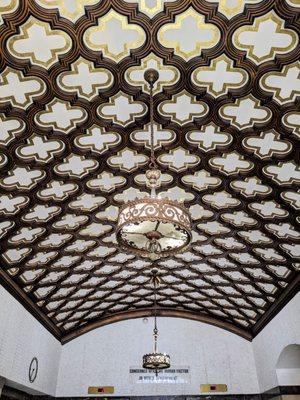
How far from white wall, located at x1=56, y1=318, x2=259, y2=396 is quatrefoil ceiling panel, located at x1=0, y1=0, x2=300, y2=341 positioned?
4345mm

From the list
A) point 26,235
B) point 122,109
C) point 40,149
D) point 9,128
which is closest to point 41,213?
point 26,235

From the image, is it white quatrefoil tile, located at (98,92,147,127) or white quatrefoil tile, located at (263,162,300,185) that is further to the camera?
white quatrefoil tile, located at (263,162,300,185)

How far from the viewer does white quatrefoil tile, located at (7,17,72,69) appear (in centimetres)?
316

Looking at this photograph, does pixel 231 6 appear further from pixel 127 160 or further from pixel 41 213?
pixel 41 213

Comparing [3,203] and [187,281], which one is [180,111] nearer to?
[3,203]

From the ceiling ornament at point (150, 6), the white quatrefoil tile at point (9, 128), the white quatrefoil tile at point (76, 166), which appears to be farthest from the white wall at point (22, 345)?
the ceiling ornament at point (150, 6)

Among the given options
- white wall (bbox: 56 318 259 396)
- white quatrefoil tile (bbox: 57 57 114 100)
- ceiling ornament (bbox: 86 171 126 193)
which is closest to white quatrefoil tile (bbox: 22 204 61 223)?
ceiling ornament (bbox: 86 171 126 193)

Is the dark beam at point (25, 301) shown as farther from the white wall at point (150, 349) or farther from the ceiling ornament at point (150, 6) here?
the ceiling ornament at point (150, 6)

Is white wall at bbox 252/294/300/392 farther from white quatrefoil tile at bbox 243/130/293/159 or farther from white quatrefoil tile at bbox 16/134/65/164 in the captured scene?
white quatrefoil tile at bbox 16/134/65/164

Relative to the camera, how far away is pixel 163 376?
1106cm

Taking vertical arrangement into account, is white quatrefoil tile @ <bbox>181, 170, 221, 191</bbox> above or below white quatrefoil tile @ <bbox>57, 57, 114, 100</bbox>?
above

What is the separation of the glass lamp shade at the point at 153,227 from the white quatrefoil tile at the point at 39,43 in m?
1.64

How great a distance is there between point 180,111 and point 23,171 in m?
2.29

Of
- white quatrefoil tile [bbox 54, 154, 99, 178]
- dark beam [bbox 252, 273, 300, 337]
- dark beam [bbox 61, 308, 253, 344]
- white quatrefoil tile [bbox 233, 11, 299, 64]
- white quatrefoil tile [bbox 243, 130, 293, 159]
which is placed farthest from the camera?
dark beam [bbox 61, 308, 253, 344]
